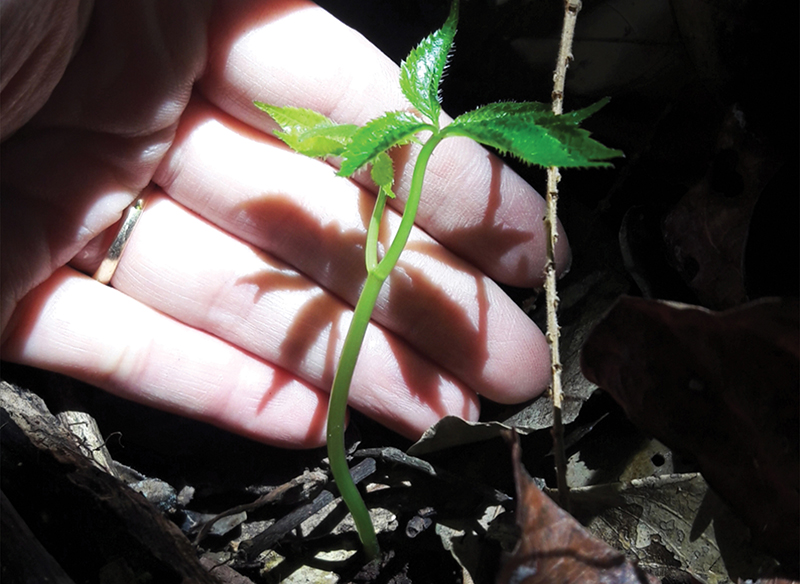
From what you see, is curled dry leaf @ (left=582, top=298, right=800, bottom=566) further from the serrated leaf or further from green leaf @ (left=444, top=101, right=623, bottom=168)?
the serrated leaf

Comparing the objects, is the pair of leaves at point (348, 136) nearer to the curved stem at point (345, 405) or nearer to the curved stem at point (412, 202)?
the curved stem at point (412, 202)

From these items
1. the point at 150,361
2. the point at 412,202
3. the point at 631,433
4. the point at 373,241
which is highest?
the point at 412,202

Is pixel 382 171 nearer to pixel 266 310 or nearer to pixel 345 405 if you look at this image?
pixel 345 405

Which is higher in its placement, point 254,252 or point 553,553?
point 254,252

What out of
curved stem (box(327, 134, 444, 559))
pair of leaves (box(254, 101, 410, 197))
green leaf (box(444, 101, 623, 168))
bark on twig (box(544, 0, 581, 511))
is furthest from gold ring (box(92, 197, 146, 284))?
bark on twig (box(544, 0, 581, 511))

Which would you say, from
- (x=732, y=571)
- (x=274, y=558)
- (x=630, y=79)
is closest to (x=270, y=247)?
(x=274, y=558)

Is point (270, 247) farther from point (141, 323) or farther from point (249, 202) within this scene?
point (141, 323)

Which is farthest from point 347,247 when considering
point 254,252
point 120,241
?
point 120,241
